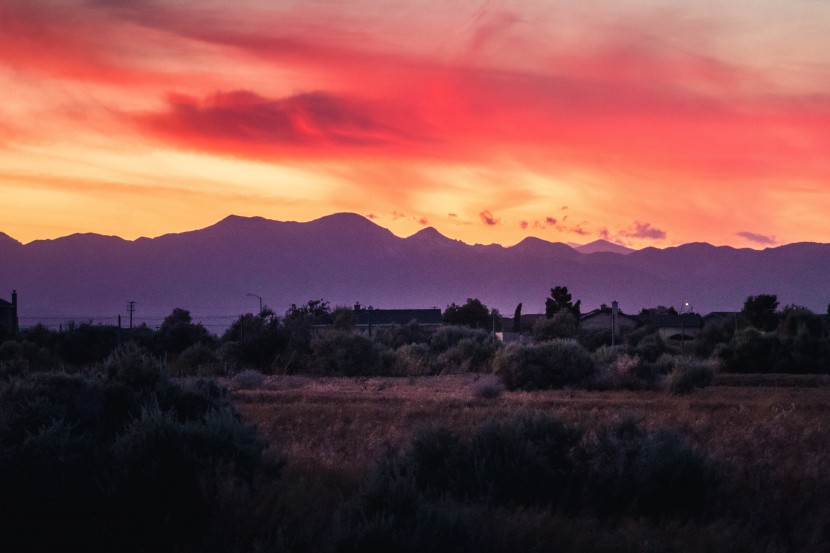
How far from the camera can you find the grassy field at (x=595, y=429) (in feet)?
28.6

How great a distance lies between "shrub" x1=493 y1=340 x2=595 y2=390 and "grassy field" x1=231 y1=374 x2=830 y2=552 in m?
2.08

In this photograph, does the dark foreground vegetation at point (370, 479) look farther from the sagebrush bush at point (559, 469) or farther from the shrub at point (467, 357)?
the shrub at point (467, 357)

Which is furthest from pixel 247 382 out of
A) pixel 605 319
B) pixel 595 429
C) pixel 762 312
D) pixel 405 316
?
pixel 605 319

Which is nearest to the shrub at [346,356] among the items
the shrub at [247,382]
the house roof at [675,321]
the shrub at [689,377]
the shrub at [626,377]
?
the shrub at [247,382]

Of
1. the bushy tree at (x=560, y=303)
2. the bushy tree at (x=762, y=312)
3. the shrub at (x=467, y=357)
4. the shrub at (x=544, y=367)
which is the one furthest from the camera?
the bushy tree at (x=560, y=303)

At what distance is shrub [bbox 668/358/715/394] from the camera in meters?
27.7

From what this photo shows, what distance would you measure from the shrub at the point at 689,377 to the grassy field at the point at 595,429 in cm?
66

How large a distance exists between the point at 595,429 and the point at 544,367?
1831 centimetres

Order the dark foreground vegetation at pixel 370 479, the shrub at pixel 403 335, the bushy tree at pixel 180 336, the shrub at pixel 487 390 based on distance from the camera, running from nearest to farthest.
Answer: the dark foreground vegetation at pixel 370 479
the shrub at pixel 487 390
the bushy tree at pixel 180 336
the shrub at pixel 403 335

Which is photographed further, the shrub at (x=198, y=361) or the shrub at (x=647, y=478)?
the shrub at (x=198, y=361)

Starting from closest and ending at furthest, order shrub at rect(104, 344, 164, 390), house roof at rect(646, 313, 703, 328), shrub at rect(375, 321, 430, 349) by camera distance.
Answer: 1. shrub at rect(104, 344, 164, 390)
2. shrub at rect(375, 321, 430, 349)
3. house roof at rect(646, 313, 703, 328)

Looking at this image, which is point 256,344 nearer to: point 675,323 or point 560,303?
point 560,303

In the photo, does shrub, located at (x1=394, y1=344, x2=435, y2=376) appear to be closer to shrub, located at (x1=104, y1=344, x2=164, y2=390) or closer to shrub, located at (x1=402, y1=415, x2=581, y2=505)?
shrub, located at (x1=104, y1=344, x2=164, y2=390)

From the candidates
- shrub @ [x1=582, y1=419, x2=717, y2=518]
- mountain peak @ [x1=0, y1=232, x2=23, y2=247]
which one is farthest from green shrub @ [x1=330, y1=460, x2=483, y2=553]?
mountain peak @ [x1=0, y1=232, x2=23, y2=247]
